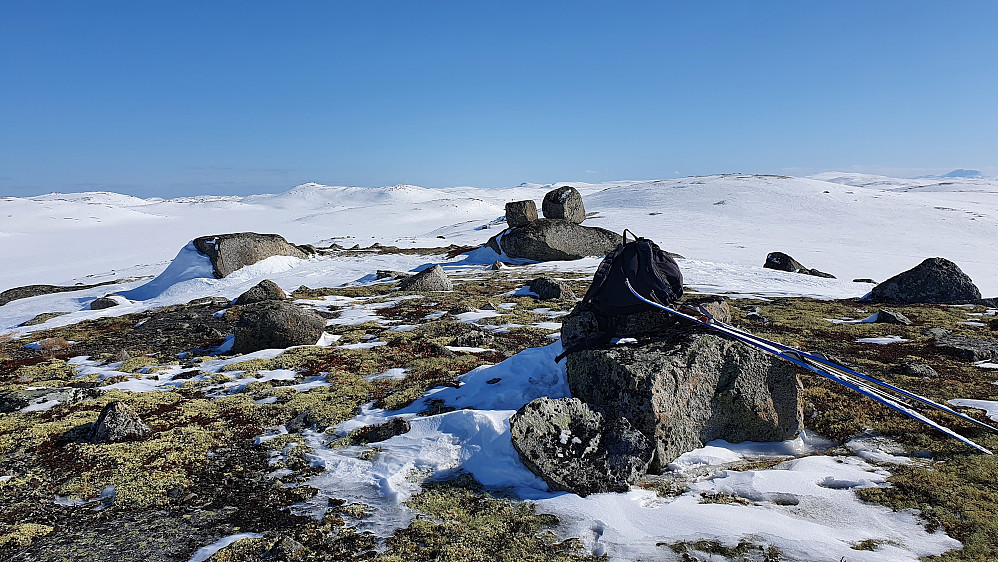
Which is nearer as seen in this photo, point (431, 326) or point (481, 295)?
point (431, 326)

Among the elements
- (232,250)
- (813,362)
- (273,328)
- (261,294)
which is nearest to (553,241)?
(261,294)

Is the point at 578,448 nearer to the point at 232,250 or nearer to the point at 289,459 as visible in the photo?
the point at 289,459

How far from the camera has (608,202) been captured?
205 ft

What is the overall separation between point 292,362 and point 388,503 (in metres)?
6.02

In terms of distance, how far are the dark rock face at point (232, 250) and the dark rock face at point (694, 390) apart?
66.2ft

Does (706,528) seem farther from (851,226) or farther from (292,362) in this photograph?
(851,226)

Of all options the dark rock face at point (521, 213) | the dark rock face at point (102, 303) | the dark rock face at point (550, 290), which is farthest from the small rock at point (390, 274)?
the dark rock face at point (102, 303)

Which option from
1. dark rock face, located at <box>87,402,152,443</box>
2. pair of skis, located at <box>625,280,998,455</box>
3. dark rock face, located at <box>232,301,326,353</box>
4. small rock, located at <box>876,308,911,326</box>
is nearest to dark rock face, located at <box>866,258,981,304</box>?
small rock, located at <box>876,308,911,326</box>

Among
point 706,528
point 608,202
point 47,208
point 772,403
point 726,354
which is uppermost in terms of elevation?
Result: point 47,208

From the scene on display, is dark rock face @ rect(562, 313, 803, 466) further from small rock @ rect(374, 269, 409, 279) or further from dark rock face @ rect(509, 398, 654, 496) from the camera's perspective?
small rock @ rect(374, 269, 409, 279)

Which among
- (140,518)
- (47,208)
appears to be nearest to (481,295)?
(140,518)

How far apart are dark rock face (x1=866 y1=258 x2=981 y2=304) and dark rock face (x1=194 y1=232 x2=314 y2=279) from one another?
24156 mm

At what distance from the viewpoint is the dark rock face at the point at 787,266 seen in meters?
23.8

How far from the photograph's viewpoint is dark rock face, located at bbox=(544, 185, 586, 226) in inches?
1113
